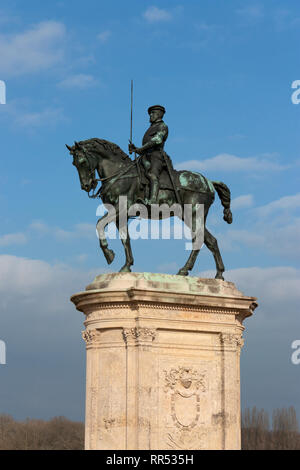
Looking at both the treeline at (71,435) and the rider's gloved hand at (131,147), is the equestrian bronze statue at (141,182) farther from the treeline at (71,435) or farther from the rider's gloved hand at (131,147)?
the treeline at (71,435)

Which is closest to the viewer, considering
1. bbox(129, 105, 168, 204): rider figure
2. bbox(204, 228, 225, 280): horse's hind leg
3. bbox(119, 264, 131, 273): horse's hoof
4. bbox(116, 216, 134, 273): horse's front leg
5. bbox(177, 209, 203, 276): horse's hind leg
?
bbox(119, 264, 131, 273): horse's hoof

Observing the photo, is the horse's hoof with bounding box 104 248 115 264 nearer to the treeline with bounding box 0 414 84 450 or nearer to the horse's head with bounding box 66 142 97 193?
the horse's head with bounding box 66 142 97 193

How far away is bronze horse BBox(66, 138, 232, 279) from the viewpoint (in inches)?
1037

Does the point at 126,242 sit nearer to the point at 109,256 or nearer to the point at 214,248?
the point at 109,256

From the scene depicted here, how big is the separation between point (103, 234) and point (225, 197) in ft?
14.0

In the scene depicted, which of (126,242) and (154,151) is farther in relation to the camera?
(154,151)

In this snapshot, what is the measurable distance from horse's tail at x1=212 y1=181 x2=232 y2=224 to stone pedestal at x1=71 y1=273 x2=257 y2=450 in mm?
2809

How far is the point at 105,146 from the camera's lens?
1057 inches

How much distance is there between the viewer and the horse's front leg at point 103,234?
26141 mm

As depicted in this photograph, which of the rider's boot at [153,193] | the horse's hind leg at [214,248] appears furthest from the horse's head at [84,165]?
the horse's hind leg at [214,248]

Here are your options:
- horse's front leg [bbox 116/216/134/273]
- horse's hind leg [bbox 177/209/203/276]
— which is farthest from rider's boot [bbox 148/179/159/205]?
horse's hind leg [bbox 177/209/203/276]

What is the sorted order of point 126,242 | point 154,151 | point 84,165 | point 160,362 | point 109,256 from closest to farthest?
point 160,362 < point 126,242 < point 109,256 < point 84,165 < point 154,151

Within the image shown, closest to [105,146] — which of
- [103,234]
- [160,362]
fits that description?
[103,234]
